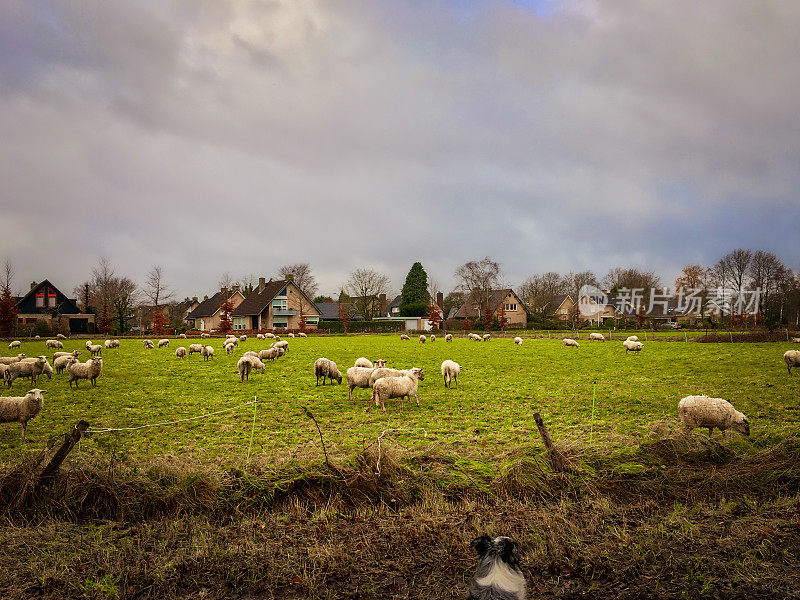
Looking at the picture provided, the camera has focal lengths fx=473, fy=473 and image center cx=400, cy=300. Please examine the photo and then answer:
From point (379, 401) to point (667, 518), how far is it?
923cm

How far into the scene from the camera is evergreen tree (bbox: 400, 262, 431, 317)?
92.3 meters

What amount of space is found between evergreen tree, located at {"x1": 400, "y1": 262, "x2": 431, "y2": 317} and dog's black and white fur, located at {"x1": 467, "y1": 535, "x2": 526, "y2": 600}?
87.4 meters

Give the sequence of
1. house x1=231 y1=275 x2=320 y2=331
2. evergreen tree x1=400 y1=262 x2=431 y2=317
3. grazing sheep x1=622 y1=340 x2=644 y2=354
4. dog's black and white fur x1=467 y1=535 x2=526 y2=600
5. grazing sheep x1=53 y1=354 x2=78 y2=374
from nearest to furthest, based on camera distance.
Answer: dog's black and white fur x1=467 y1=535 x2=526 y2=600, grazing sheep x1=53 y1=354 x2=78 y2=374, grazing sheep x1=622 y1=340 x2=644 y2=354, house x1=231 y1=275 x2=320 y2=331, evergreen tree x1=400 y1=262 x2=431 y2=317

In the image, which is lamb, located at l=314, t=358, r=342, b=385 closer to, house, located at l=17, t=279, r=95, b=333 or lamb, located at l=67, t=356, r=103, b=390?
lamb, located at l=67, t=356, r=103, b=390

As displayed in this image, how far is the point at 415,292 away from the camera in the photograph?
93688mm

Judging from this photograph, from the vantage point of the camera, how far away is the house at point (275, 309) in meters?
75.8

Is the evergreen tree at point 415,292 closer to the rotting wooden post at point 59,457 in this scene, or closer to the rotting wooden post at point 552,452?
the rotting wooden post at point 552,452

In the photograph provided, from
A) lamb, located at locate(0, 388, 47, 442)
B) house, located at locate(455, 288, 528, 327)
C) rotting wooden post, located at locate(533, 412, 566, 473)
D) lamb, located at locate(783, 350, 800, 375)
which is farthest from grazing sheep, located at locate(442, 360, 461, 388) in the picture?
house, located at locate(455, 288, 528, 327)

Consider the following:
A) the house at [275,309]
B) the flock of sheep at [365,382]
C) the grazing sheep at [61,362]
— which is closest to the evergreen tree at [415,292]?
the house at [275,309]

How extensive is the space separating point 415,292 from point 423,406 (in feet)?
260

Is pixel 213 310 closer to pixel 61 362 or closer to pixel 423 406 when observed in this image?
pixel 61 362

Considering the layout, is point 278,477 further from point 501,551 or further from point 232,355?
point 232,355

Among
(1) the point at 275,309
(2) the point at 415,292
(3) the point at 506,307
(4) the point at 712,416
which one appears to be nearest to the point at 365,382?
(4) the point at 712,416

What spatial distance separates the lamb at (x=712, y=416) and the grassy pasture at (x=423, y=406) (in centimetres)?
51
